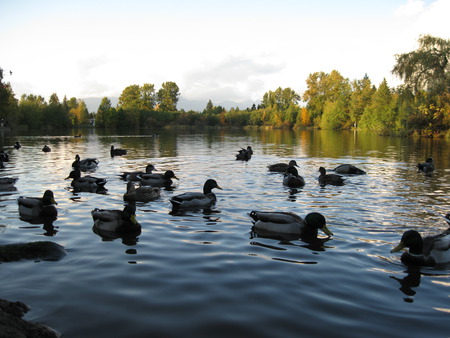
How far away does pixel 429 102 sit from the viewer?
1943 inches

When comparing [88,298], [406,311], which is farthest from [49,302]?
[406,311]

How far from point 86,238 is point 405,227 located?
23.6ft

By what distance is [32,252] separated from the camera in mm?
7191

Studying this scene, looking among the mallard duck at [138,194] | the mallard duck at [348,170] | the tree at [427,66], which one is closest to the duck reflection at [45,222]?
the mallard duck at [138,194]

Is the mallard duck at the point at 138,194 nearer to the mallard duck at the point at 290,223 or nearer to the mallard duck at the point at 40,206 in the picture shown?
the mallard duck at the point at 40,206

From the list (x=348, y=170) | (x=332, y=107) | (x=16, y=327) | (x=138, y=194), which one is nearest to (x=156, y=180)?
(x=138, y=194)

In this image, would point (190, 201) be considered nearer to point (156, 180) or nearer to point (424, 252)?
point (156, 180)

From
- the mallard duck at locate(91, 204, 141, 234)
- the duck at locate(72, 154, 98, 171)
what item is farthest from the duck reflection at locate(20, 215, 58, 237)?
the duck at locate(72, 154, 98, 171)

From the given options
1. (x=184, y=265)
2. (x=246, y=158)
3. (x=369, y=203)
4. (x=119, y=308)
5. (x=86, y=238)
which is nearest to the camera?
(x=119, y=308)

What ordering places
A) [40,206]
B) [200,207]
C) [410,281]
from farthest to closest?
1. [200,207]
2. [40,206]
3. [410,281]

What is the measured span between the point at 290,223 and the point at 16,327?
5949 millimetres

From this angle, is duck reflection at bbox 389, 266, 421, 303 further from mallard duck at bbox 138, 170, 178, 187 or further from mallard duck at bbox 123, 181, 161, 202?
mallard duck at bbox 138, 170, 178, 187

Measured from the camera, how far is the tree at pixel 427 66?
47.3 m

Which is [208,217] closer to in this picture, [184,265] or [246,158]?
[184,265]
